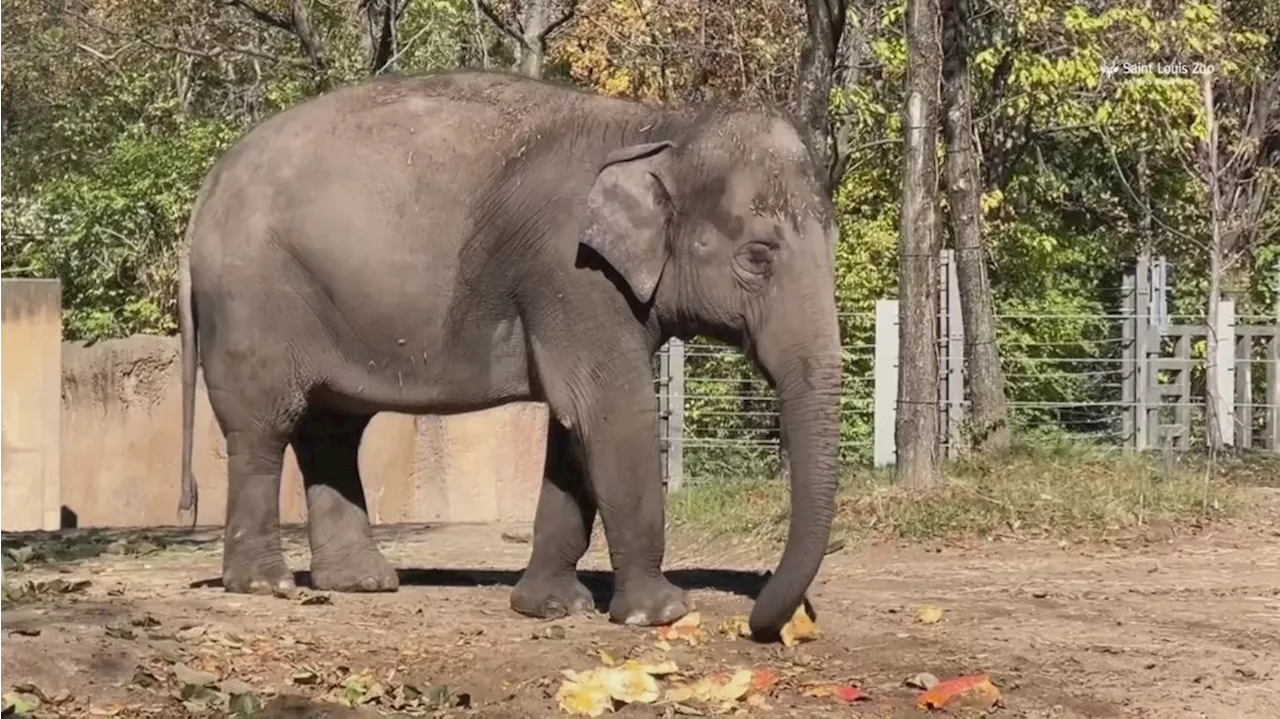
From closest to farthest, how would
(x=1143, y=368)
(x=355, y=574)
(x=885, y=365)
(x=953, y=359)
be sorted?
→ (x=355, y=574)
(x=953, y=359)
(x=885, y=365)
(x=1143, y=368)

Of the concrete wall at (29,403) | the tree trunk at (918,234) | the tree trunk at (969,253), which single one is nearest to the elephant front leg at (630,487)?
the tree trunk at (918,234)

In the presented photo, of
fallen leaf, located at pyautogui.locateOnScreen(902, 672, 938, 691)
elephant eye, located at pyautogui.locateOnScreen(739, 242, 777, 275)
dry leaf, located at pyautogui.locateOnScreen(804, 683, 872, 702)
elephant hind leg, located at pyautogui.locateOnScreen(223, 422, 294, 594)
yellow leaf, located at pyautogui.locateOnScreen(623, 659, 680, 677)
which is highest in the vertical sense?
elephant eye, located at pyautogui.locateOnScreen(739, 242, 777, 275)

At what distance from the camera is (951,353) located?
48.4ft

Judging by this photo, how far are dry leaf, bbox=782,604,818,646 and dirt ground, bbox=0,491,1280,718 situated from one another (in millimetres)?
48

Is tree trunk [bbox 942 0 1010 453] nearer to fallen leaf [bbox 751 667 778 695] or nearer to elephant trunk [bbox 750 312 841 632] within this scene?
elephant trunk [bbox 750 312 841 632]

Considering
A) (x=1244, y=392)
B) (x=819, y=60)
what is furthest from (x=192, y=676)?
(x=1244, y=392)

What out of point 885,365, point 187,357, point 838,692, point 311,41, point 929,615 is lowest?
point 838,692

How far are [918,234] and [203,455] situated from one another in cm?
613

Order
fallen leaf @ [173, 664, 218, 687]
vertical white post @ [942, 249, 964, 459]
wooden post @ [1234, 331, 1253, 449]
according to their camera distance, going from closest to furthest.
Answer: fallen leaf @ [173, 664, 218, 687] < vertical white post @ [942, 249, 964, 459] < wooden post @ [1234, 331, 1253, 449]

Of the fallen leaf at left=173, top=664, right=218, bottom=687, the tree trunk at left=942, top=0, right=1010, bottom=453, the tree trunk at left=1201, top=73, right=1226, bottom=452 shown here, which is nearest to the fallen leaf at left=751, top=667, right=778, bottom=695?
the fallen leaf at left=173, top=664, right=218, bottom=687

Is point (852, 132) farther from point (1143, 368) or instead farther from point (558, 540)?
point (558, 540)

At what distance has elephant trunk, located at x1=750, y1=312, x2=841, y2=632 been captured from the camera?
6.73m

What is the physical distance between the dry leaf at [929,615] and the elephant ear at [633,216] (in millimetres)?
1692

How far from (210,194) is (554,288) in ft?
5.80
